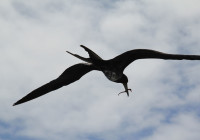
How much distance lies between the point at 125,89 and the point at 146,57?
168 centimetres

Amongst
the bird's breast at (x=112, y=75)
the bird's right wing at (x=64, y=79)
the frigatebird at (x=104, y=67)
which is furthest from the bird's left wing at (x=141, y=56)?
the bird's right wing at (x=64, y=79)

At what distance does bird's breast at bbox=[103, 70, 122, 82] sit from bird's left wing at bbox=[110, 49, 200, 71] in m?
0.35

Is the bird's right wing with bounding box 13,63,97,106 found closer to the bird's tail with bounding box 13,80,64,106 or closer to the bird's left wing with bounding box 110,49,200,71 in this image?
the bird's tail with bounding box 13,80,64,106

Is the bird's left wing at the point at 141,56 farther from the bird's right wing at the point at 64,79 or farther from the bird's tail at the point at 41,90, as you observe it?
the bird's tail at the point at 41,90

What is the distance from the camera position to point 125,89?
592 inches

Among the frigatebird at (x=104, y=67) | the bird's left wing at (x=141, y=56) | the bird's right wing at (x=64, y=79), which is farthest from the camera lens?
the bird's right wing at (x=64, y=79)

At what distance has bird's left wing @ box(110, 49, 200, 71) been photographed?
13445 millimetres

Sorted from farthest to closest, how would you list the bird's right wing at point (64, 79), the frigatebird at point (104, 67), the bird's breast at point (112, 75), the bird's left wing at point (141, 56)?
the bird's right wing at point (64, 79) → the bird's breast at point (112, 75) → the frigatebird at point (104, 67) → the bird's left wing at point (141, 56)

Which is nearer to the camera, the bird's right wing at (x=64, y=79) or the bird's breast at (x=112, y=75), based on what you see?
the bird's breast at (x=112, y=75)

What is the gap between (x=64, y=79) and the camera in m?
15.7

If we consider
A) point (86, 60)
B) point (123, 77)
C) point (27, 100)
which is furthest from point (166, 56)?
point (27, 100)

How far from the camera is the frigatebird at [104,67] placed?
13.5 m

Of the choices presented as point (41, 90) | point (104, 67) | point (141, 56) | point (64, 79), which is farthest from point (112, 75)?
point (41, 90)

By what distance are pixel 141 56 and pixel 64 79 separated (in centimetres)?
320
